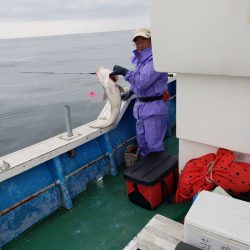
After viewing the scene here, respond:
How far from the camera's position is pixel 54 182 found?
346 cm

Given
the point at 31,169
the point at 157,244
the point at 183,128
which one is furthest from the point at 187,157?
the point at 31,169

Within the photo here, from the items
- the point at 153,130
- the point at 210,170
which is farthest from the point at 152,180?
the point at 153,130

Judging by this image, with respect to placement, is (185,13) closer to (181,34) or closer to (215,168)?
(181,34)

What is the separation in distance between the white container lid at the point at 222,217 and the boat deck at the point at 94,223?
1006mm

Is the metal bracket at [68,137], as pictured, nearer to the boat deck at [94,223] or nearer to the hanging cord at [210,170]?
the boat deck at [94,223]

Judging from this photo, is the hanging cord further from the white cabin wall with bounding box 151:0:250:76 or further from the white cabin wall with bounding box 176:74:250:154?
the white cabin wall with bounding box 151:0:250:76

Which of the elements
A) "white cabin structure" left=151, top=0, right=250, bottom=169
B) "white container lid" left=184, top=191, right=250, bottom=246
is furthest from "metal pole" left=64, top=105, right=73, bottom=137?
"white container lid" left=184, top=191, right=250, bottom=246

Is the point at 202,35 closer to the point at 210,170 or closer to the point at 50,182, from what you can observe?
the point at 210,170

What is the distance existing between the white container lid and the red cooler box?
1184mm

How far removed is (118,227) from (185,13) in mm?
2311

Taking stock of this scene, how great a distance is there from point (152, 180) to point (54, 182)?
1.21 m

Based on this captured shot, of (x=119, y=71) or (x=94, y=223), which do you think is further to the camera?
(x=119, y=71)

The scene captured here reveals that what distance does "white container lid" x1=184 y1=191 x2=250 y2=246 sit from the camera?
5.60 feet

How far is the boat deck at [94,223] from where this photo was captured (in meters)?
2.99
